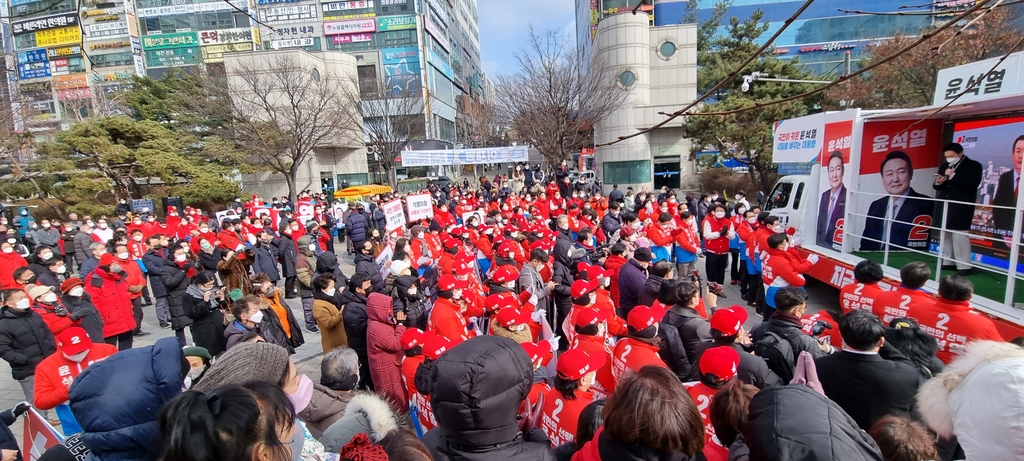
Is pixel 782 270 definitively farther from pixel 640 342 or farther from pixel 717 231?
pixel 640 342

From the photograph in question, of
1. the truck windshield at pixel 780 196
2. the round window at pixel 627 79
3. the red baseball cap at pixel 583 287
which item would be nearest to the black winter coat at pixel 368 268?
the red baseball cap at pixel 583 287

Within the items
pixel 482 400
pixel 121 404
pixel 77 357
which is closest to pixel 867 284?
pixel 482 400

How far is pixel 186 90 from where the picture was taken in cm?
2927

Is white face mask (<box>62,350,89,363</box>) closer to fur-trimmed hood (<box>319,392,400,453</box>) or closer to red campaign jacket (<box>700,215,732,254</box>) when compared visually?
fur-trimmed hood (<box>319,392,400,453</box>)

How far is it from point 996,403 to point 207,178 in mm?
29187

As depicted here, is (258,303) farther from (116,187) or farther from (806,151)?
(116,187)

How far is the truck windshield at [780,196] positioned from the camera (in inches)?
376

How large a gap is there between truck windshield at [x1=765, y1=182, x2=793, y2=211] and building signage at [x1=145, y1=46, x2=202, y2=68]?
52707 mm

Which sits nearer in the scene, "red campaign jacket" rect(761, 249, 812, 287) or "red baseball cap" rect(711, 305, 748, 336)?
"red baseball cap" rect(711, 305, 748, 336)

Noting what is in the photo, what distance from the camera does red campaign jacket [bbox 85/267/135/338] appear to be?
607 cm

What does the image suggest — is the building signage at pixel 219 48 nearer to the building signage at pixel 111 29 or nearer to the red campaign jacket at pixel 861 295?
the building signage at pixel 111 29

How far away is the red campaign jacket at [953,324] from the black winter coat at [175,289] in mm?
8526

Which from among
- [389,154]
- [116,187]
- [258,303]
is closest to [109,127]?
[116,187]

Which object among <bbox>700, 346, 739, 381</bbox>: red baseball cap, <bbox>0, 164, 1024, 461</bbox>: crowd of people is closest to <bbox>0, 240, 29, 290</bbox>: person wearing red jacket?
<bbox>0, 164, 1024, 461</bbox>: crowd of people
